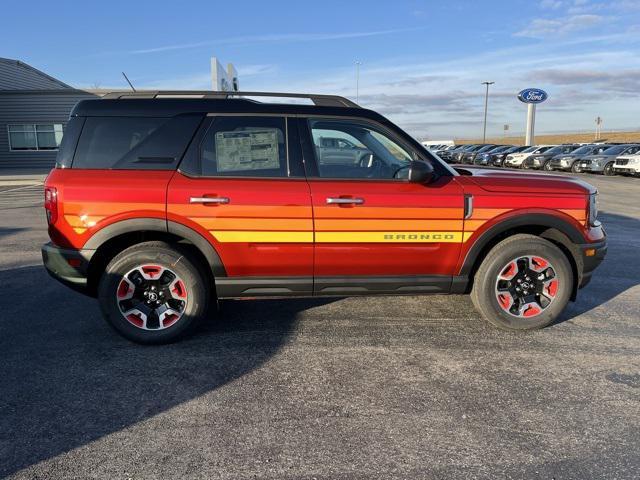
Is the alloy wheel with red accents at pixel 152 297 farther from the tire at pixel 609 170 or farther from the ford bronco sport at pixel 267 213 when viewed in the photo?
the tire at pixel 609 170

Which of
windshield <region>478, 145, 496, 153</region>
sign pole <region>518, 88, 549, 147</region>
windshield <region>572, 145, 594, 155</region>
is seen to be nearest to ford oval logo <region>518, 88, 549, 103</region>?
sign pole <region>518, 88, 549, 147</region>

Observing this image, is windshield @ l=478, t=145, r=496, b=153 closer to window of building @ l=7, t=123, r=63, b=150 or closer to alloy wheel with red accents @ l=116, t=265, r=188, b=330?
window of building @ l=7, t=123, r=63, b=150

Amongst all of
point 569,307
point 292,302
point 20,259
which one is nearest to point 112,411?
point 292,302

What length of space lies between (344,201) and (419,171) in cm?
62

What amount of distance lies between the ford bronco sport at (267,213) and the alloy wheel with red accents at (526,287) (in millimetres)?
19

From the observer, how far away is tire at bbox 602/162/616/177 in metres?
25.6

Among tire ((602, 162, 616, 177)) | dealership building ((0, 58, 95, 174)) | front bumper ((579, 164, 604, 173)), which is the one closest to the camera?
tire ((602, 162, 616, 177))

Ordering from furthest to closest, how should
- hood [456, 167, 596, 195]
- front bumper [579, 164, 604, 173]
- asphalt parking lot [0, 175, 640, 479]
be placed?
front bumper [579, 164, 604, 173] < hood [456, 167, 596, 195] < asphalt parking lot [0, 175, 640, 479]

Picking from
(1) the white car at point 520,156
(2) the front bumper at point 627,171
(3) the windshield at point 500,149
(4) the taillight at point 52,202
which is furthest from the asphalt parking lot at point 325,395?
(3) the windshield at point 500,149

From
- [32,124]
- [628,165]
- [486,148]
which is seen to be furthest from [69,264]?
[486,148]

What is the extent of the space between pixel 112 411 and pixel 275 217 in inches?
68.2

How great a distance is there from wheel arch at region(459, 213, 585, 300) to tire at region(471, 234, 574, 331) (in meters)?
0.08

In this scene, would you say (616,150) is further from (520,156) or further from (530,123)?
(530,123)

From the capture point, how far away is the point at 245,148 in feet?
13.3
